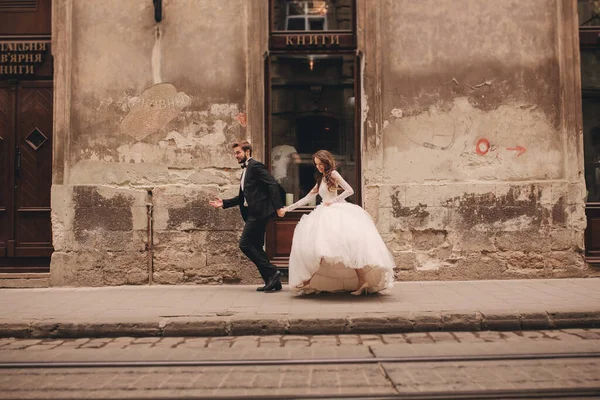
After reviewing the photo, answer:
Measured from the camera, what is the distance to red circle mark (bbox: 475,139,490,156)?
8.71m

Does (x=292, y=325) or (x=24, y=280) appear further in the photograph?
(x=24, y=280)

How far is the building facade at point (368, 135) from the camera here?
8570mm

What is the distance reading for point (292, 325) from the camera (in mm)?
5730

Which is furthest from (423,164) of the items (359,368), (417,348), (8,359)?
(8,359)

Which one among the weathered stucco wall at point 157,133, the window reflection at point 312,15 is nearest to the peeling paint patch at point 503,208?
the window reflection at point 312,15

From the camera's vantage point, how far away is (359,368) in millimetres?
4320

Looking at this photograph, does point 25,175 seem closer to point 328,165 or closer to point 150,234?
point 150,234

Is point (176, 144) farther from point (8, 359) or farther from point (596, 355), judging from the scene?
point (596, 355)

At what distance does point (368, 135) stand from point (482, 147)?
178 cm

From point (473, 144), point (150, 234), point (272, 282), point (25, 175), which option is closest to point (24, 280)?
point (25, 175)

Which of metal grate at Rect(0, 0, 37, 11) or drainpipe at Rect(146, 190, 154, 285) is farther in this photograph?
metal grate at Rect(0, 0, 37, 11)

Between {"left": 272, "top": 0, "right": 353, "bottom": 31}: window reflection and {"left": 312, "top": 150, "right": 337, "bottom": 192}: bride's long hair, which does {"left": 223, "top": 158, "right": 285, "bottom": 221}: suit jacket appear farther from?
{"left": 272, "top": 0, "right": 353, "bottom": 31}: window reflection

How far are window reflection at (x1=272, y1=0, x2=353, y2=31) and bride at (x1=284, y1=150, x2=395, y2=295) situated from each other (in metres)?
2.98

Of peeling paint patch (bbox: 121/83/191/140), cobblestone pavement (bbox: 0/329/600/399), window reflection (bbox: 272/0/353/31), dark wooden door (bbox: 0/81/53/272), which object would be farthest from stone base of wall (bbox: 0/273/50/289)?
window reflection (bbox: 272/0/353/31)
